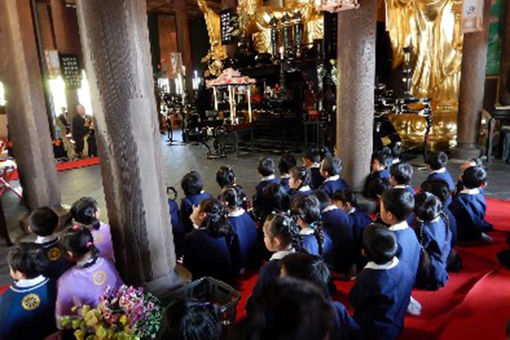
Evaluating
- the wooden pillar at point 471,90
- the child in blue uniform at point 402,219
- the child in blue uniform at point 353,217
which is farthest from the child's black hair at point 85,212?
the wooden pillar at point 471,90

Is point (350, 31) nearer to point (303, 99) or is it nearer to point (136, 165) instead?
point (136, 165)

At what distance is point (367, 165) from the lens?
5.30m

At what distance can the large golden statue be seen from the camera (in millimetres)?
10258

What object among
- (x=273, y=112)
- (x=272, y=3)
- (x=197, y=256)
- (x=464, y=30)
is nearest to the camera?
(x=197, y=256)

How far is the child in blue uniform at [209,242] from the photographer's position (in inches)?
129

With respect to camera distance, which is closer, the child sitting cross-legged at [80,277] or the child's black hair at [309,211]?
the child sitting cross-legged at [80,277]

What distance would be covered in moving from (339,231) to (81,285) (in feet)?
7.14

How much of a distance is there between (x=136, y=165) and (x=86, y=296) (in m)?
0.90

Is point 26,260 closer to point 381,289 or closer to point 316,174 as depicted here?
point 381,289

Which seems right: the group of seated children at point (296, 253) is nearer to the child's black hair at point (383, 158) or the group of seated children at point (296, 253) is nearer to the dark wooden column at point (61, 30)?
the child's black hair at point (383, 158)

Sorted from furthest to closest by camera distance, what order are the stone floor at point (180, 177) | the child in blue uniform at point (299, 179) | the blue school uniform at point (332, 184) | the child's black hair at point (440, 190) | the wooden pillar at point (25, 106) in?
1. the stone floor at point (180, 177)
2. the wooden pillar at point (25, 106)
3. the blue school uniform at point (332, 184)
4. the child in blue uniform at point (299, 179)
5. the child's black hair at point (440, 190)

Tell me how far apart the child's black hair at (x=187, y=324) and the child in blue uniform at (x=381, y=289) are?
1.30 meters

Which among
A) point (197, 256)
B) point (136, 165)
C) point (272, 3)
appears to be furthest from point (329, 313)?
point (272, 3)

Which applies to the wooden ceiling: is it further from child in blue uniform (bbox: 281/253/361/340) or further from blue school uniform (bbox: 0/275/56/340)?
child in blue uniform (bbox: 281/253/361/340)
